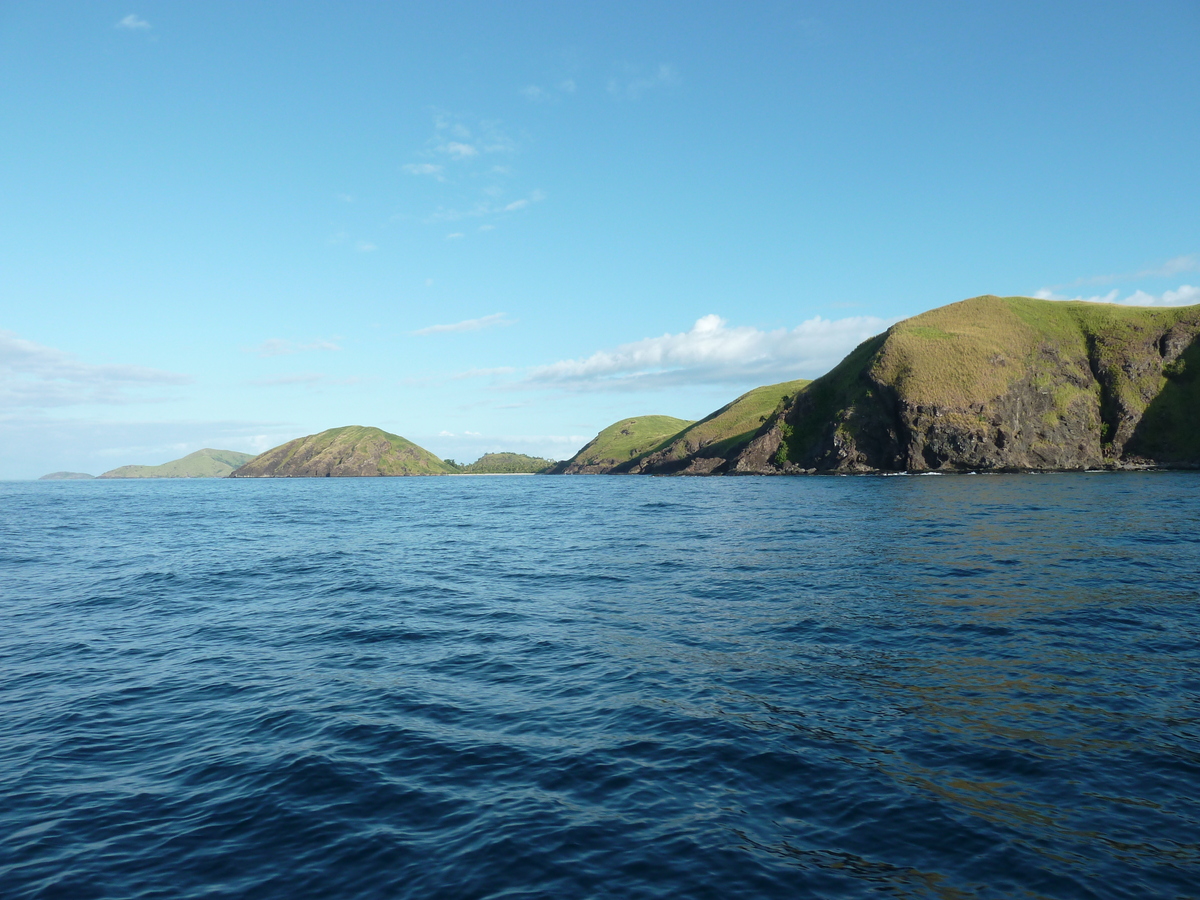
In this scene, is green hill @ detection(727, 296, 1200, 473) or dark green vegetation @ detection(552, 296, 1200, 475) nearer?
dark green vegetation @ detection(552, 296, 1200, 475)

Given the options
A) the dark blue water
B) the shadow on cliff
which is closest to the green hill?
the shadow on cliff

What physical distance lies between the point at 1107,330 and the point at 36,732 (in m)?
225

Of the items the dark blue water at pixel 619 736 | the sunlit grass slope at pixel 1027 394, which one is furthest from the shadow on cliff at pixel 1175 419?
the dark blue water at pixel 619 736

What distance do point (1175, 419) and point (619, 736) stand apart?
19671cm

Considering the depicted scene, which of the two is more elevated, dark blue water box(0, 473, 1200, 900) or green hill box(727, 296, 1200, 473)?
green hill box(727, 296, 1200, 473)

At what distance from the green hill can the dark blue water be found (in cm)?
13818

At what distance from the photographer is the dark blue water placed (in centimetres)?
975

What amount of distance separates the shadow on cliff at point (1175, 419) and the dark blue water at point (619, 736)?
157615 millimetres

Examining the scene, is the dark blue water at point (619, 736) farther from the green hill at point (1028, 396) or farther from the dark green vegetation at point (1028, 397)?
the green hill at point (1028, 396)

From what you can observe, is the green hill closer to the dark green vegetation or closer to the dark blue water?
the dark green vegetation

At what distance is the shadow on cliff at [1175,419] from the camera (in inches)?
5866

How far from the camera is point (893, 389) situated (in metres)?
169

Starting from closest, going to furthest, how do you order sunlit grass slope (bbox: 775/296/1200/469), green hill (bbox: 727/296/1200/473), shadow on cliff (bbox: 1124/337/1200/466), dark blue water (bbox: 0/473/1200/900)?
1. dark blue water (bbox: 0/473/1200/900)
2. shadow on cliff (bbox: 1124/337/1200/466)
3. green hill (bbox: 727/296/1200/473)
4. sunlit grass slope (bbox: 775/296/1200/469)

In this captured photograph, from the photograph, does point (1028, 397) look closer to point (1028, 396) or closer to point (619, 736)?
point (1028, 396)
